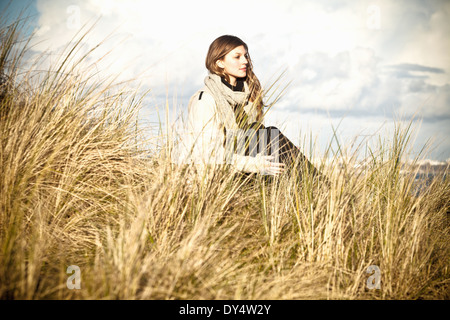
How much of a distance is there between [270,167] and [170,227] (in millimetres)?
890

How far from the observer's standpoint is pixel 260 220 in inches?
86.7

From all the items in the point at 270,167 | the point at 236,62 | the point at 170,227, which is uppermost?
the point at 236,62

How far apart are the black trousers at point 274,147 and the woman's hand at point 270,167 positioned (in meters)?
0.05

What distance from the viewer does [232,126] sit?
2326 millimetres

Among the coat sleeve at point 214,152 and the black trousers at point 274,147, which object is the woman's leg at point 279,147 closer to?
the black trousers at point 274,147

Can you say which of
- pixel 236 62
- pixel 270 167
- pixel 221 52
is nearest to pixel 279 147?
pixel 270 167

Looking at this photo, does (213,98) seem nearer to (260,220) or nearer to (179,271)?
(260,220)

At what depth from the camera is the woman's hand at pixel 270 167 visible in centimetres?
245

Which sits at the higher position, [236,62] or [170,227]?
[236,62]
